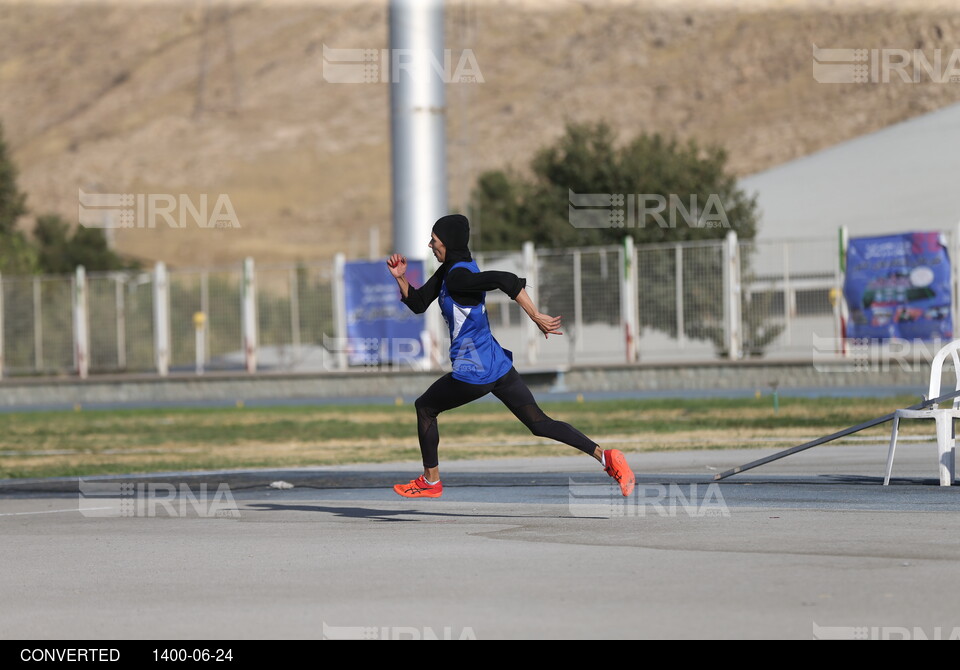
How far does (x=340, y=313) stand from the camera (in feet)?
114

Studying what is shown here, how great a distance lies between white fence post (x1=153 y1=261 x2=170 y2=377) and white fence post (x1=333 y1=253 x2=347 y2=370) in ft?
15.8

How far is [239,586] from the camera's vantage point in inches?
307

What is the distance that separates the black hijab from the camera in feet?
34.3

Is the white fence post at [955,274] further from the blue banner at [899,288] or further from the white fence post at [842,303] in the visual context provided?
the white fence post at [842,303]

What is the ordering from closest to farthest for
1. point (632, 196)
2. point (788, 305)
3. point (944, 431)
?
point (944, 431), point (788, 305), point (632, 196)

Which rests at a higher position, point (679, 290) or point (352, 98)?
point (352, 98)

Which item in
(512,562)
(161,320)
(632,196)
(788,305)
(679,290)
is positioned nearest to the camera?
(512,562)

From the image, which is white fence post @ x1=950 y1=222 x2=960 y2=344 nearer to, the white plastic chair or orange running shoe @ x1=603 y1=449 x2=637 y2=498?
the white plastic chair

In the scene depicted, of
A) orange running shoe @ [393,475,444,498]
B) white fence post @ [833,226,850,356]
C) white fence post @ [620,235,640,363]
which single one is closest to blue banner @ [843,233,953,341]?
white fence post @ [833,226,850,356]

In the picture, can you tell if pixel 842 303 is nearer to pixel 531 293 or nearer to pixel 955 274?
pixel 955 274

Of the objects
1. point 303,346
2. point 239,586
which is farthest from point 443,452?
point 303,346

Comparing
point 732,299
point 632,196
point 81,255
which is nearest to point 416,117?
point 732,299

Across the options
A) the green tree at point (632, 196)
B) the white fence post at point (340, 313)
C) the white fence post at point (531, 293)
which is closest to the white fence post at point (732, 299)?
the white fence post at point (531, 293)

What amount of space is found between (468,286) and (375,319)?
24.5m
